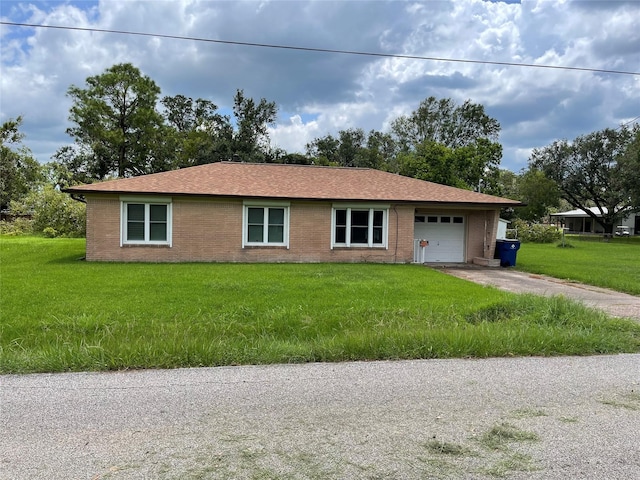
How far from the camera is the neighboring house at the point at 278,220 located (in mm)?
16547

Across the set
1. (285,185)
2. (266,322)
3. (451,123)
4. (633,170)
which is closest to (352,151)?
(451,123)

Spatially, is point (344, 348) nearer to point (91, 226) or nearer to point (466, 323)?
point (466, 323)

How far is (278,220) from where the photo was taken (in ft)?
58.1

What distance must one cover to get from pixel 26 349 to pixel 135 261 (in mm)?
11111

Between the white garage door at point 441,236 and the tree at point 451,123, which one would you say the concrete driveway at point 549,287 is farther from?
the tree at point 451,123

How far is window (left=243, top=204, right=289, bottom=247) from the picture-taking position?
17.5 metres

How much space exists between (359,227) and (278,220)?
3.24m

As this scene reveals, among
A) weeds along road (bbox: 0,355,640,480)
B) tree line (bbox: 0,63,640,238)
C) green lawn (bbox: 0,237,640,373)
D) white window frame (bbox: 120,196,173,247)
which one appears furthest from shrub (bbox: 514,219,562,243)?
weeds along road (bbox: 0,355,640,480)

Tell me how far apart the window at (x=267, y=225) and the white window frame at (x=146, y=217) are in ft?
9.16

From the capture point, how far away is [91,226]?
16.3m

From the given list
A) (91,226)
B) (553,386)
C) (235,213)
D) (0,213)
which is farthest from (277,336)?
(0,213)

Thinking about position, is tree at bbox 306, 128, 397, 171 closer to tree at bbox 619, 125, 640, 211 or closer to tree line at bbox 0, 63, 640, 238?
tree line at bbox 0, 63, 640, 238

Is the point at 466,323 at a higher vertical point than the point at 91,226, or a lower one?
lower

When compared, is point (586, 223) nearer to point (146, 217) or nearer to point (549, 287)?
point (549, 287)
